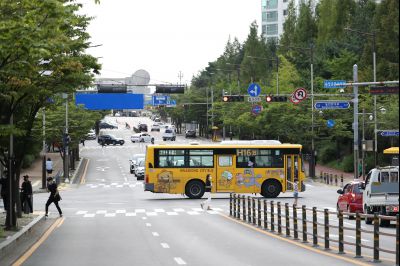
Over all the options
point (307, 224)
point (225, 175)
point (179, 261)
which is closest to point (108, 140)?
point (225, 175)

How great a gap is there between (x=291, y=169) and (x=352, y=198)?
15400 millimetres

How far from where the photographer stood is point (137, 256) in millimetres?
20422

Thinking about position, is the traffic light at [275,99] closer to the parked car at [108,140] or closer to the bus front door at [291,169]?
the bus front door at [291,169]

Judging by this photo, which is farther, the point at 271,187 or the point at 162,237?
the point at 271,187

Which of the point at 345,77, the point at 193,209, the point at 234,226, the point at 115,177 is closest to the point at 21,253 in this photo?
the point at 234,226

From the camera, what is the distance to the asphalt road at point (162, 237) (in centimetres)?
1955

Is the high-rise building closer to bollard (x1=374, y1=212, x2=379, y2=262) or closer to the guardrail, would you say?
the guardrail

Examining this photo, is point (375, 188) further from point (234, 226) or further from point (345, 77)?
point (345, 77)

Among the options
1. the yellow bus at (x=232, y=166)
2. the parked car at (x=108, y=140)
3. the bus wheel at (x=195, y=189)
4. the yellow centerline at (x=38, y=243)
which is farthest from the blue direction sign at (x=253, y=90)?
the parked car at (x=108, y=140)

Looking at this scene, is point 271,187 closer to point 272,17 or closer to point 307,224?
point 307,224

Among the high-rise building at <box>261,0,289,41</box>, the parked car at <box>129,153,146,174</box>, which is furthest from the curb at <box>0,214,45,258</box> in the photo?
the high-rise building at <box>261,0,289,41</box>

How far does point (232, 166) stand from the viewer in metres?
48.9

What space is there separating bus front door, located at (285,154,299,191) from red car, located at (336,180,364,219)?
14.1 m

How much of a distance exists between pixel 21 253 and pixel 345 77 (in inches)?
2984
